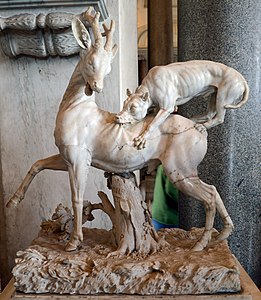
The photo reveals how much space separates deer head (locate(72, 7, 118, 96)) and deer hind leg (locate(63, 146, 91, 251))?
12cm

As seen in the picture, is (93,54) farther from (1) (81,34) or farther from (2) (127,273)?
(2) (127,273)

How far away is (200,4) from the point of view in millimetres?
1321

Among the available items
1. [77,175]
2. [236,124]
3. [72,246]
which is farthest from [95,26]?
[236,124]

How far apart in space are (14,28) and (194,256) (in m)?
0.70

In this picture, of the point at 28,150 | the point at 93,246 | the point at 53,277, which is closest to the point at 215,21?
the point at 28,150

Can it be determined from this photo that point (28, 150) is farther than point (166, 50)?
No

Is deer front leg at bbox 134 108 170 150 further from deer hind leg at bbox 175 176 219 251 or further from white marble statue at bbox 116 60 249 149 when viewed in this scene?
deer hind leg at bbox 175 176 219 251

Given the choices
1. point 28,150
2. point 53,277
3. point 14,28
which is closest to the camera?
point 53,277

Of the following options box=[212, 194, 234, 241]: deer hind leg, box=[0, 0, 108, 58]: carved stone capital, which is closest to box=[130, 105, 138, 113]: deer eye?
box=[212, 194, 234, 241]: deer hind leg

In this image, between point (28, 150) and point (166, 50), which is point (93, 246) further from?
point (166, 50)

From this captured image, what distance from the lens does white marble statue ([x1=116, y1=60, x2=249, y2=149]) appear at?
800 mm

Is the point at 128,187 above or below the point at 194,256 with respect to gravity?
above

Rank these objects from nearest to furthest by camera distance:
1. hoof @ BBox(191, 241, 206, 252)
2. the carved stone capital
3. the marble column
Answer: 1. hoof @ BBox(191, 241, 206, 252)
2. the carved stone capital
3. the marble column

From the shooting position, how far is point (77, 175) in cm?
84
